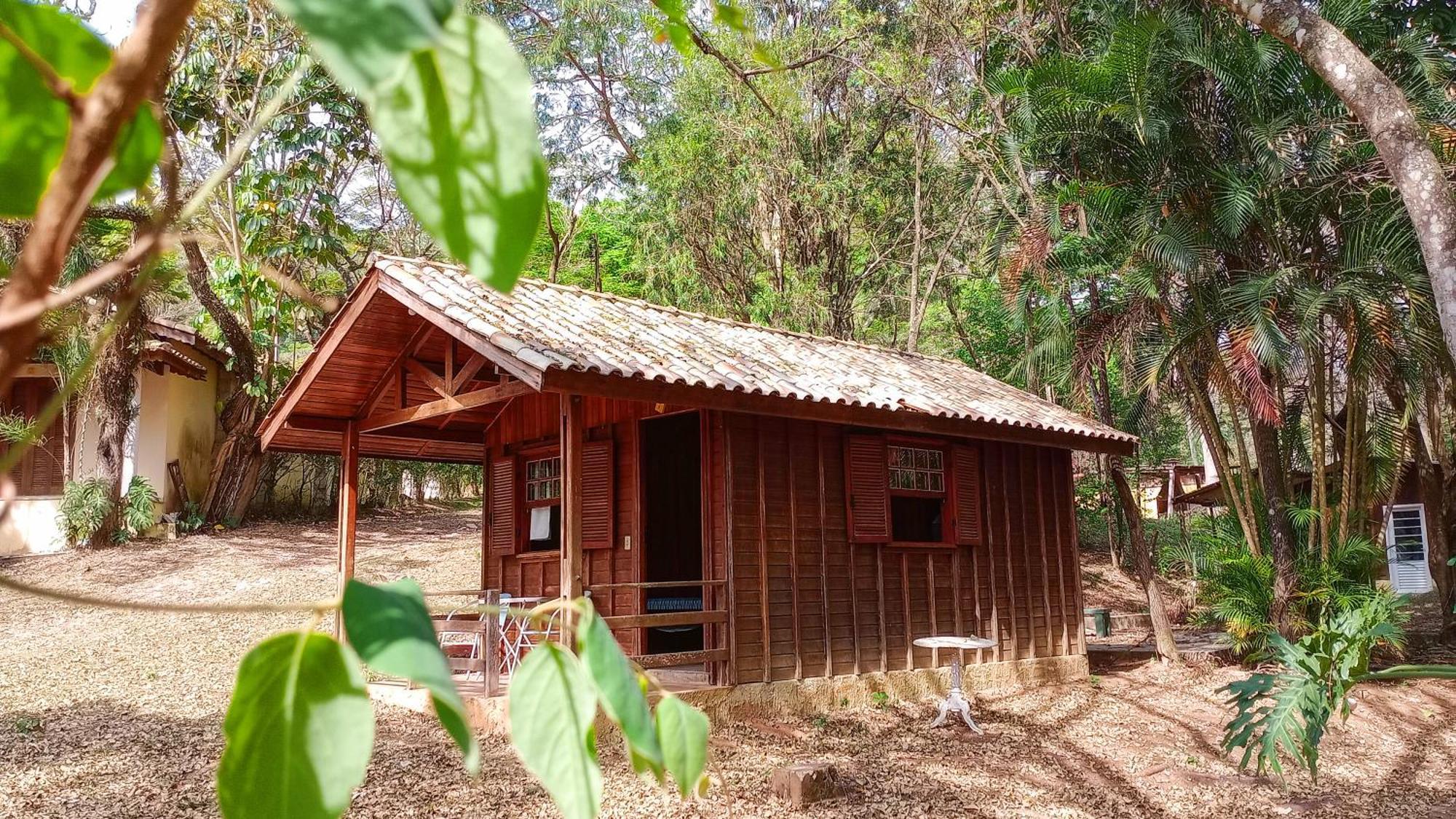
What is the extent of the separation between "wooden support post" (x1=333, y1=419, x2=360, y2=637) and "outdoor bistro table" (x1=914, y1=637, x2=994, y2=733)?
5.16 metres

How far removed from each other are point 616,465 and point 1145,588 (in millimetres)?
6876

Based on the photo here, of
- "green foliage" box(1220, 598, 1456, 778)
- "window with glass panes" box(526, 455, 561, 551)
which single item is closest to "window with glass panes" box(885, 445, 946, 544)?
"window with glass panes" box(526, 455, 561, 551)

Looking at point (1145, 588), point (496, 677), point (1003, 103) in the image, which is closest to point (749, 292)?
point (1003, 103)

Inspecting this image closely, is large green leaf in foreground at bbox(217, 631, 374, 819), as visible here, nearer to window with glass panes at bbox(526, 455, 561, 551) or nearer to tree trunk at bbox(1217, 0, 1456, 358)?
tree trunk at bbox(1217, 0, 1456, 358)

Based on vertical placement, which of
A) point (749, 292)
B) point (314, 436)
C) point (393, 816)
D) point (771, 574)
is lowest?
point (393, 816)

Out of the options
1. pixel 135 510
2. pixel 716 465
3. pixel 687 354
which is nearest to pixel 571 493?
pixel 716 465

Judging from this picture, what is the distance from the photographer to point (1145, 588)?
11953 mm

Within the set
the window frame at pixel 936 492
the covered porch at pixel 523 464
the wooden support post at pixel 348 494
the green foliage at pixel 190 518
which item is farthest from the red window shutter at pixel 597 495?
the green foliage at pixel 190 518

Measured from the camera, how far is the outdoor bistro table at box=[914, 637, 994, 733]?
819 cm

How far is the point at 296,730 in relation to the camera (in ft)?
1.12

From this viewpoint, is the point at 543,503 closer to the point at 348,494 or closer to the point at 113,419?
the point at 348,494

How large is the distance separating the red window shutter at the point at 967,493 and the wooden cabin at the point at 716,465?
2 centimetres

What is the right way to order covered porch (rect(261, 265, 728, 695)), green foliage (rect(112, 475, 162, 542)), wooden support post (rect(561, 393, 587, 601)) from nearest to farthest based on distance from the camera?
wooden support post (rect(561, 393, 587, 601)) < covered porch (rect(261, 265, 728, 695)) < green foliage (rect(112, 475, 162, 542))

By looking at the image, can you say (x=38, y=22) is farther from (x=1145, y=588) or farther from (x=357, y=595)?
(x=1145, y=588)
